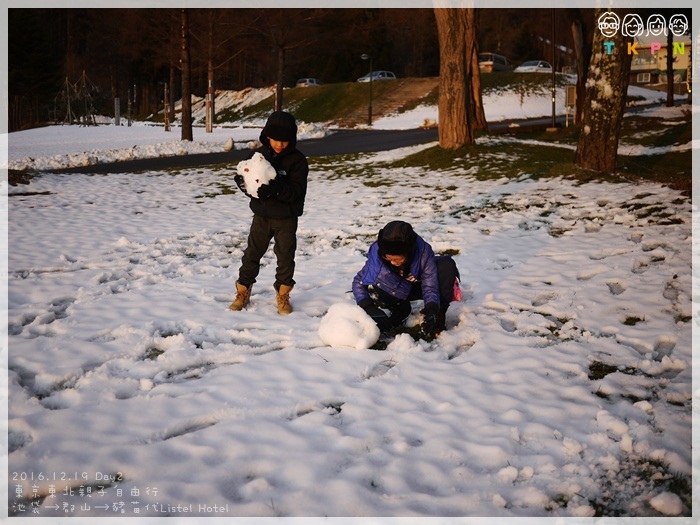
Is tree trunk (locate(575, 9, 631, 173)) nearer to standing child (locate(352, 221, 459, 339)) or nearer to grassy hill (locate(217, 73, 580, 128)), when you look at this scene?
standing child (locate(352, 221, 459, 339))

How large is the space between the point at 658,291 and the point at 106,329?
524 cm

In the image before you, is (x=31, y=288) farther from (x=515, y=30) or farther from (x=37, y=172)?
(x=515, y=30)

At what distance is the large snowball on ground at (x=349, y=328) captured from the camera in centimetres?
481


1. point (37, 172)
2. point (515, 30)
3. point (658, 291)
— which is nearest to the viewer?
point (658, 291)

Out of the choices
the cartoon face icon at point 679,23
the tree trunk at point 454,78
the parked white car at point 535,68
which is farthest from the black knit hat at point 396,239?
the parked white car at point 535,68

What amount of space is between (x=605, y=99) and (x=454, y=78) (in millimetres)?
4265

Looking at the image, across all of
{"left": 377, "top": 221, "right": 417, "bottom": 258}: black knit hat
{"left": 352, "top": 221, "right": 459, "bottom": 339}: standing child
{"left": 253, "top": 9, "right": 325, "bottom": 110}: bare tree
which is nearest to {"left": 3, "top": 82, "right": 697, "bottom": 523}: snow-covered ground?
{"left": 352, "top": 221, "right": 459, "bottom": 339}: standing child

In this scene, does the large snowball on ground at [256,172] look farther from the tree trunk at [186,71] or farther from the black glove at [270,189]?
the tree trunk at [186,71]

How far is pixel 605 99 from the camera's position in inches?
443

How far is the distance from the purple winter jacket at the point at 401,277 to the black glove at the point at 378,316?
0.43 ft

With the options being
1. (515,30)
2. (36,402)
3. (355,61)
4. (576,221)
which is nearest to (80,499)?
(36,402)

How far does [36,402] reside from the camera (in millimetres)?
3801

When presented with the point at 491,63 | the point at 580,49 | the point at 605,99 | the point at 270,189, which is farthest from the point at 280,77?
the point at 270,189

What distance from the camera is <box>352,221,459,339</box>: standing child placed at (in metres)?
5.00
